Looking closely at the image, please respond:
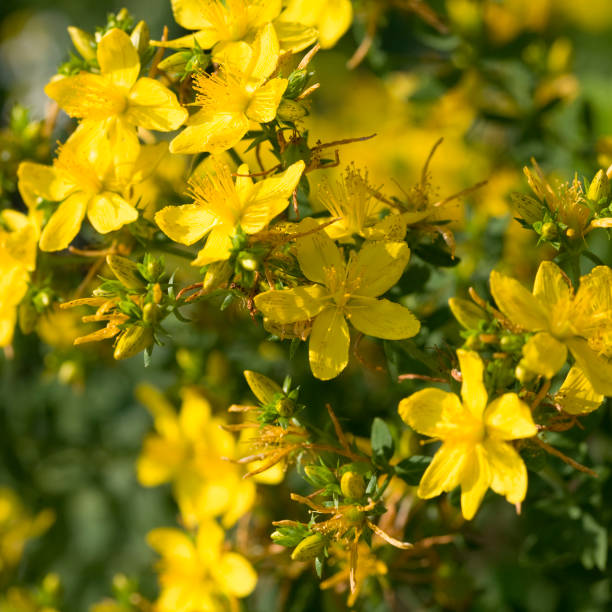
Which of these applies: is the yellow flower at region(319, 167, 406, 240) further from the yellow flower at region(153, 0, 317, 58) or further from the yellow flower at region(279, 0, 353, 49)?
the yellow flower at region(279, 0, 353, 49)

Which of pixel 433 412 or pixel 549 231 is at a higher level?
pixel 549 231

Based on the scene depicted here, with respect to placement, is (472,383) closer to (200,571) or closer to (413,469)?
(413,469)

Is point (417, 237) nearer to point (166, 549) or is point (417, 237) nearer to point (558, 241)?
point (558, 241)

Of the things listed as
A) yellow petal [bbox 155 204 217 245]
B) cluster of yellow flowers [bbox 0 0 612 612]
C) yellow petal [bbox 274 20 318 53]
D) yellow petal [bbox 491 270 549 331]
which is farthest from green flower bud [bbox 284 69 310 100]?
yellow petal [bbox 491 270 549 331]

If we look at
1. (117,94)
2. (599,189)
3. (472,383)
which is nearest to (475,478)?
(472,383)

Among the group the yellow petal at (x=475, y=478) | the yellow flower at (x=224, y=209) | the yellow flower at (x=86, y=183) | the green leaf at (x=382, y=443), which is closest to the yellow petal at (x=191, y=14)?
the yellow flower at (x=86, y=183)

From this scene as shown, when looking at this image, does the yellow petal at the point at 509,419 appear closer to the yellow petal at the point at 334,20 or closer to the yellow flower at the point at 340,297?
the yellow flower at the point at 340,297
